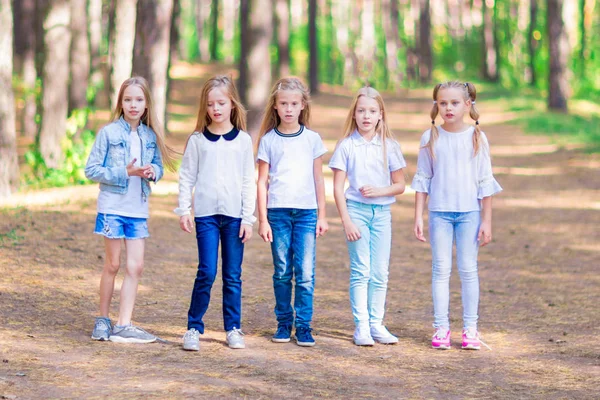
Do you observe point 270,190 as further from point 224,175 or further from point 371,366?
point 371,366

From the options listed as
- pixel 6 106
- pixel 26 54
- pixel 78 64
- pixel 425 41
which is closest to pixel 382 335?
pixel 6 106

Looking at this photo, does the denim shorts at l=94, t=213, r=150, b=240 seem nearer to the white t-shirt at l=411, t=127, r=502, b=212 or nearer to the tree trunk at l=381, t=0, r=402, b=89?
the white t-shirt at l=411, t=127, r=502, b=212

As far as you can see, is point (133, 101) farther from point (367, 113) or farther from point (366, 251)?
point (366, 251)

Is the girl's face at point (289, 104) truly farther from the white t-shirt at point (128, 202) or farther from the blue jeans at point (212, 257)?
the white t-shirt at point (128, 202)

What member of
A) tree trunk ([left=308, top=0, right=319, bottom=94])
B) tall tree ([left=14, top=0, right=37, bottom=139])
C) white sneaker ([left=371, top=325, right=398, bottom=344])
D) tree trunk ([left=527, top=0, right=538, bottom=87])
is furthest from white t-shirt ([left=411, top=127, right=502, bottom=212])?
tree trunk ([left=527, top=0, right=538, bottom=87])

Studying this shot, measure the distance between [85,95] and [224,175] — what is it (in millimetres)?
13483

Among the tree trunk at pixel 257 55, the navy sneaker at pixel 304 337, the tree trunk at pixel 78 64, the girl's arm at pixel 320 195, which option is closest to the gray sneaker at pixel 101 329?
the navy sneaker at pixel 304 337

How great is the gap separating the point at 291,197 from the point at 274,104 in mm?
691

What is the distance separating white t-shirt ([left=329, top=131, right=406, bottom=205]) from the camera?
21.2 feet

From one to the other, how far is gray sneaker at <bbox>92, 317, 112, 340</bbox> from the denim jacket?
93 centimetres

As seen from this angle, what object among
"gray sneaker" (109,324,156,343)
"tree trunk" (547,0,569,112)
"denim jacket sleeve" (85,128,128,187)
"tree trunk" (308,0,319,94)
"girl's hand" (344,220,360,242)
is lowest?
"gray sneaker" (109,324,156,343)

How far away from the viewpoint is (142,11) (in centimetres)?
1519

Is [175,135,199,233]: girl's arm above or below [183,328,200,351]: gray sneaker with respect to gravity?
above

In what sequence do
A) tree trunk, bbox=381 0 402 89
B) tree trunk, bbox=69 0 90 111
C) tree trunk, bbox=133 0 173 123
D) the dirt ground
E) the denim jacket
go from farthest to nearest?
tree trunk, bbox=381 0 402 89
tree trunk, bbox=69 0 90 111
tree trunk, bbox=133 0 173 123
the denim jacket
the dirt ground
